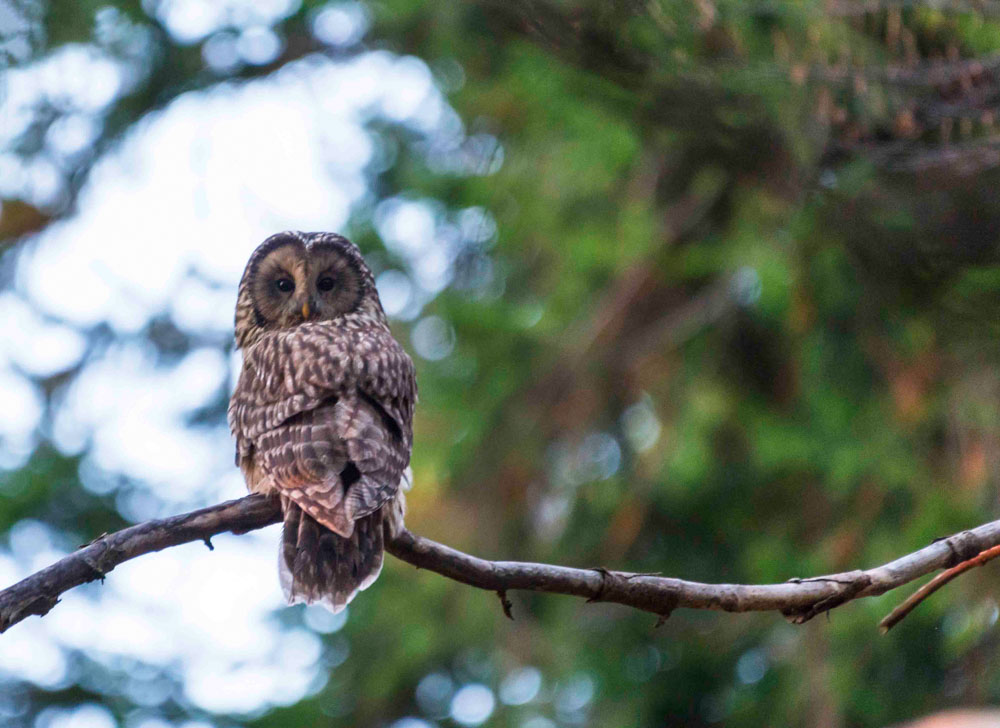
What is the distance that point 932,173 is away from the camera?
377cm

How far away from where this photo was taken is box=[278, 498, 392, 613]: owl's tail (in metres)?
2.82

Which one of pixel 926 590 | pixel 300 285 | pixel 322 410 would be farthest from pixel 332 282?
→ pixel 926 590

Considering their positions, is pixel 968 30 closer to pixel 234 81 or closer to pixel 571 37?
pixel 571 37

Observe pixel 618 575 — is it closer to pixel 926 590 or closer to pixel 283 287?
pixel 926 590

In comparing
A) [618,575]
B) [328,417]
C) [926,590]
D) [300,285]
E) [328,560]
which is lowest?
[926,590]

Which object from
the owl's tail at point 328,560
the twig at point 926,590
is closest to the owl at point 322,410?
the owl's tail at point 328,560

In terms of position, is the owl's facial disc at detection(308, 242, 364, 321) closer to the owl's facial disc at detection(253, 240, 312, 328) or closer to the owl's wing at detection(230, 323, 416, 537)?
the owl's facial disc at detection(253, 240, 312, 328)

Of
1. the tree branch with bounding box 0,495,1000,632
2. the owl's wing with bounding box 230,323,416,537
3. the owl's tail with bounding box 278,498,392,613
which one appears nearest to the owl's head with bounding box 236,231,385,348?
the owl's wing with bounding box 230,323,416,537

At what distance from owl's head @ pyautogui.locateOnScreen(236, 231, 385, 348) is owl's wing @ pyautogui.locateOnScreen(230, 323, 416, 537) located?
193mm

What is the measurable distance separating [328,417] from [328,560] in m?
0.40

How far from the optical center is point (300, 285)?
3781mm

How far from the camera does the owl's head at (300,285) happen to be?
379 cm

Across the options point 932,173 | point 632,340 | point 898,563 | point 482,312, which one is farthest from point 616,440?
point 898,563

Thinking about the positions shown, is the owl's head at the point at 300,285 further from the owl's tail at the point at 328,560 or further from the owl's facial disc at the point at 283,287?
the owl's tail at the point at 328,560
